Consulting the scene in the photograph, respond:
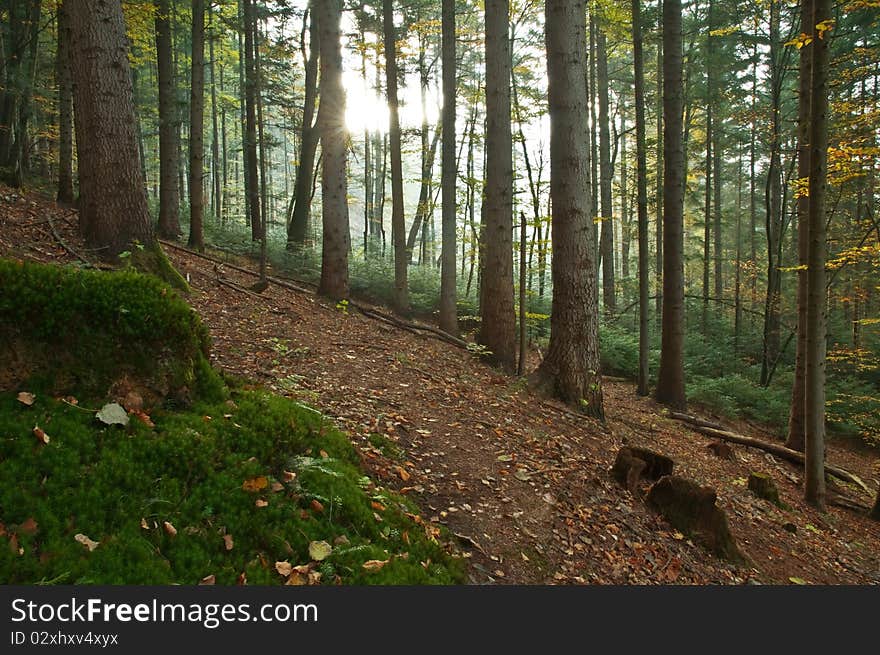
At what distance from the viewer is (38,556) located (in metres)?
2.07

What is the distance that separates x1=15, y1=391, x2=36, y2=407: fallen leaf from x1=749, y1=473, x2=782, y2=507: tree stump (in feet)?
28.5

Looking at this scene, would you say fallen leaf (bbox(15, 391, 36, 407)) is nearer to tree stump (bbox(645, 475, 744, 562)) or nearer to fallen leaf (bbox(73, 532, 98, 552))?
fallen leaf (bbox(73, 532, 98, 552))

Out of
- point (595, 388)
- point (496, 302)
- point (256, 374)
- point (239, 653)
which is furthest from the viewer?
point (496, 302)

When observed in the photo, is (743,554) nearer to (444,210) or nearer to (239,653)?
(239,653)

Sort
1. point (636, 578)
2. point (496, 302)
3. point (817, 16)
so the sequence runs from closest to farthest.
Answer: point (636, 578) → point (817, 16) → point (496, 302)

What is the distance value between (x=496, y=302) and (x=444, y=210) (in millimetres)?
3505

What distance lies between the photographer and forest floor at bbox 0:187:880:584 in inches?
166

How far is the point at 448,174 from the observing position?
1180 cm

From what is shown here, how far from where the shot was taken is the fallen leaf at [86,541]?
219 centimetres

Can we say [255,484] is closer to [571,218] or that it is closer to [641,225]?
[571,218]

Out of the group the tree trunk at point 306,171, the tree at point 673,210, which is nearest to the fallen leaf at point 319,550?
the tree at point 673,210

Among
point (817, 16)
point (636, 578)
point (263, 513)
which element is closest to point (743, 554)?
point (636, 578)

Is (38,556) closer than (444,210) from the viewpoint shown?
Yes

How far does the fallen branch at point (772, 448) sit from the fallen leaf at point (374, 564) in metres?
9.52
